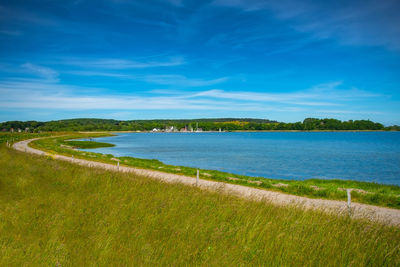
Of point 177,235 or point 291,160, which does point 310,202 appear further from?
point 291,160

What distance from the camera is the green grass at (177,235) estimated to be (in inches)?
153

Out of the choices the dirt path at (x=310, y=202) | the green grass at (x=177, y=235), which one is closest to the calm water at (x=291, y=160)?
the dirt path at (x=310, y=202)

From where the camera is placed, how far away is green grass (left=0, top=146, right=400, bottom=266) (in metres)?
3.88

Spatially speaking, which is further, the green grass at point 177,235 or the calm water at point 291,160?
the calm water at point 291,160

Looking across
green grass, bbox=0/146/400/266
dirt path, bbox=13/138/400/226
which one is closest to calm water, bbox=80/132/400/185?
dirt path, bbox=13/138/400/226

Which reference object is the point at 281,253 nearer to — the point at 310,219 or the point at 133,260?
the point at 310,219

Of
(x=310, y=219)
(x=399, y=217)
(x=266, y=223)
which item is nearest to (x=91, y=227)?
(x=266, y=223)

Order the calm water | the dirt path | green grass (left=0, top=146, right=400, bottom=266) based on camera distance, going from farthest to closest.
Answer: the calm water, the dirt path, green grass (left=0, top=146, right=400, bottom=266)

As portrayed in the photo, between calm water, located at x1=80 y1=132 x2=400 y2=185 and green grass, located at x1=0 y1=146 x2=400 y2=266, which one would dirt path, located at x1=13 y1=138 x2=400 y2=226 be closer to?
green grass, located at x1=0 y1=146 x2=400 y2=266

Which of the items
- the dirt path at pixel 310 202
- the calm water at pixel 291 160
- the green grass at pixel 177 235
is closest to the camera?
the green grass at pixel 177 235

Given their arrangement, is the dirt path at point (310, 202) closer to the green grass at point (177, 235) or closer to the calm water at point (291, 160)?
the green grass at point (177, 235)

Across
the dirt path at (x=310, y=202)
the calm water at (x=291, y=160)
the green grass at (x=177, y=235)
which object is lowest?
the calm water at (x=291, y=160)

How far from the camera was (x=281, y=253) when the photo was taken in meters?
4.02

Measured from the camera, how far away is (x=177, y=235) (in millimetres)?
4516
